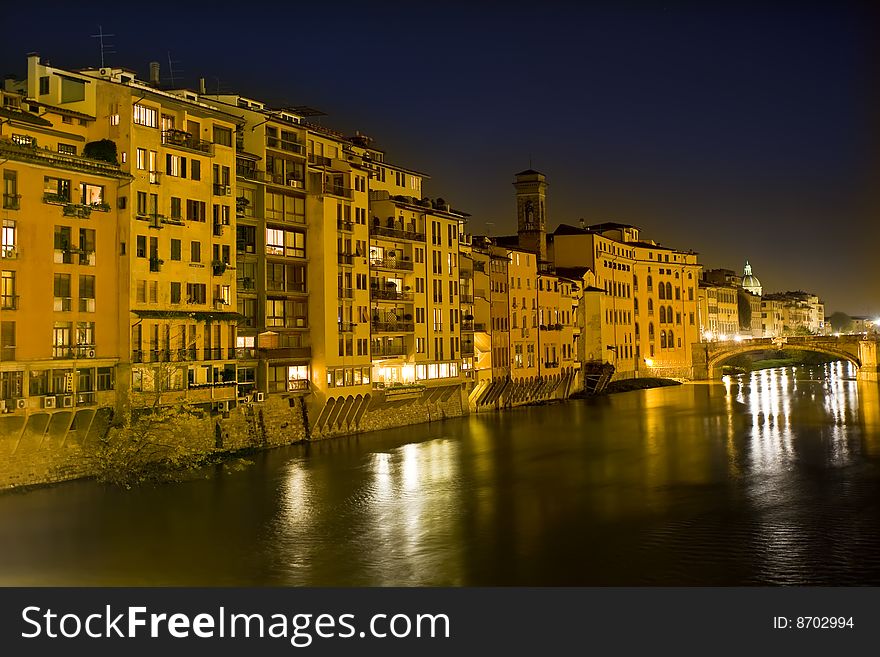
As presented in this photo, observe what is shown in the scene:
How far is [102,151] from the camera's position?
113ft

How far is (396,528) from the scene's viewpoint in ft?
93.5

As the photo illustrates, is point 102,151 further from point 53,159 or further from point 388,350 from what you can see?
point 388,350

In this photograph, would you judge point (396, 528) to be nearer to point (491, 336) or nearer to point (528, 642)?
point (528, 642)

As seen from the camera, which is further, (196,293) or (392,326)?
(392,326)

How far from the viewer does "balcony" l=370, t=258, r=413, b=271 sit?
1971 inches

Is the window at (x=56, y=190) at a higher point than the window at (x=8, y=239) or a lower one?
higher

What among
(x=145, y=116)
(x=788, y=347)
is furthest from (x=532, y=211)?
(x=145, y=116)

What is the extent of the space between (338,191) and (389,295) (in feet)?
22.9

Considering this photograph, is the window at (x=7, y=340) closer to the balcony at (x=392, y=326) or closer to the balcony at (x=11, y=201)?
the balcony at (x=11, y=201)

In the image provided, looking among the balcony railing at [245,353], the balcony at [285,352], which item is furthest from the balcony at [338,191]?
the balcony railing at [245,353]

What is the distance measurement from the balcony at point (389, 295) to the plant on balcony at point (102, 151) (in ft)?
57.7

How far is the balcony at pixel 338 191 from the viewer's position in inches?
1786

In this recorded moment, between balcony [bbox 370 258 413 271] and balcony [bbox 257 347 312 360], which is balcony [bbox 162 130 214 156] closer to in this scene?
balcony [bbox 257 347 312 360]

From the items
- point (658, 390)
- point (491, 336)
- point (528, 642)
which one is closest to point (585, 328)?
point (658, 390)
